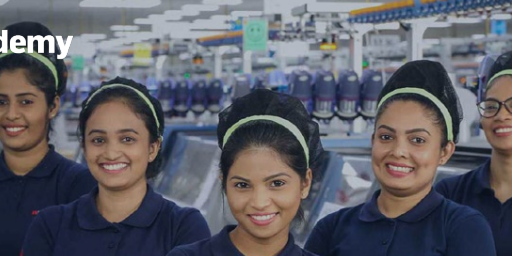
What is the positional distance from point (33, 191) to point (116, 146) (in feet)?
2.04

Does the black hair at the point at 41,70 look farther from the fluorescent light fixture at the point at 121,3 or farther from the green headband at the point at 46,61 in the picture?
the fluorescent light fixture at the point at 121,3

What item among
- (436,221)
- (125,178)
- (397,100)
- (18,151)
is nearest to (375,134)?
(397,100)

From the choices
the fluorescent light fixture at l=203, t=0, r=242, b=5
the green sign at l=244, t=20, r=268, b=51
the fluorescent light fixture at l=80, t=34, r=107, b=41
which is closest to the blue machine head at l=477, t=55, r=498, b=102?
the green sign at l=244, t=20, r=268, b=51

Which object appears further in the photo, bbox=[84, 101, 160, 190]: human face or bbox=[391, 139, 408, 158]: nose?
bbox=[84, 101, 160, 190]: human face

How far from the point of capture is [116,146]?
247 centimetres

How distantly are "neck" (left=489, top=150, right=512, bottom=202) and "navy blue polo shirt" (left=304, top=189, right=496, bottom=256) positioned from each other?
45cm

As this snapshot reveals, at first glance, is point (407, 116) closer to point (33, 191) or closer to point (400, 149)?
point (400, 149)

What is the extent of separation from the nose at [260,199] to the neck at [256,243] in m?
0.09

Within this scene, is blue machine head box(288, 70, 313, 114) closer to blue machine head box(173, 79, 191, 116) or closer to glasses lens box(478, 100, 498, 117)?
blue machine head box(173, 79, 191, 116)

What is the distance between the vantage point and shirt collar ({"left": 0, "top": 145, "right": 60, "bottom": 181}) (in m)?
2.96

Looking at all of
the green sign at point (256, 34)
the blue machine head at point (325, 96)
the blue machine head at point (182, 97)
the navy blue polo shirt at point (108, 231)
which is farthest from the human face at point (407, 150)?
the blue machine head at point (182, 97)

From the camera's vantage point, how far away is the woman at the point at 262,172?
2.04m

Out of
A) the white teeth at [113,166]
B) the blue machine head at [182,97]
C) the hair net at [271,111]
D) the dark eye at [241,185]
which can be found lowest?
the blue machine head at [182,97]

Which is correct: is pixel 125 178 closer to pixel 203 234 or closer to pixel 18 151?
pixel 203 234
